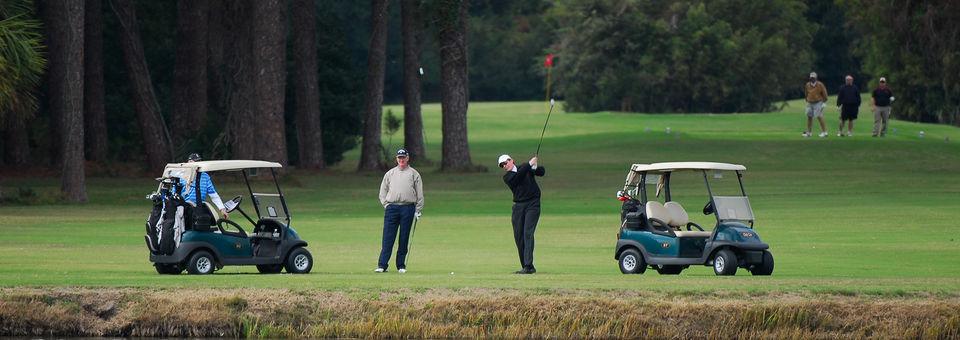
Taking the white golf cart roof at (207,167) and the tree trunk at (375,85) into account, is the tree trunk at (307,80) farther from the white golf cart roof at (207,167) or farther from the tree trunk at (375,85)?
the white golf cart roof at (207,167)

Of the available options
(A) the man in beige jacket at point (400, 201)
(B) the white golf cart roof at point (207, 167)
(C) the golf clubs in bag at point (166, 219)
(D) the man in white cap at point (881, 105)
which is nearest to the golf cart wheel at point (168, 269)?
(C) the golf clubs in bag at point (166, 219)

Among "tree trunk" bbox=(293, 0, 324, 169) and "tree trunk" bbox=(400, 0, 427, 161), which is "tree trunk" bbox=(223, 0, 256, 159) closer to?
"tree trunk" bbox=(293, 0, 324, 169)

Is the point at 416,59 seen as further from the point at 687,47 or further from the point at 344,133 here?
the point at 687,47

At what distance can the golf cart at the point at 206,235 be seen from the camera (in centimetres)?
2158

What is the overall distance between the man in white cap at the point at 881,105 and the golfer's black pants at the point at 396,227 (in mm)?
30868

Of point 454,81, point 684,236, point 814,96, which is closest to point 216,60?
point 454,81

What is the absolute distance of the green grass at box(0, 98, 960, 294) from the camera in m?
21.0

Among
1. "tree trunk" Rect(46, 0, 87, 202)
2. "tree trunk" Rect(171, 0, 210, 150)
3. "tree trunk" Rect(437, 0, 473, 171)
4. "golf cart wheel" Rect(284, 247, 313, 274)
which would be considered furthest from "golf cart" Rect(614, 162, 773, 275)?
"tree trunk" Rect(171, 0, 210, 150)

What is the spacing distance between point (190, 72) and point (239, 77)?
3.10 m

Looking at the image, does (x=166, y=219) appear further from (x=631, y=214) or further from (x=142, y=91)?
(x=142, y=91)

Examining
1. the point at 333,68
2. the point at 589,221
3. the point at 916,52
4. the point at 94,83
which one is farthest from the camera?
the point at 916,52

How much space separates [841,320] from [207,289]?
7.02 metres

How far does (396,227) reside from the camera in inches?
887

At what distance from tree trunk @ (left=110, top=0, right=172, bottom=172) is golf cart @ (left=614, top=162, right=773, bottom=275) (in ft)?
105
